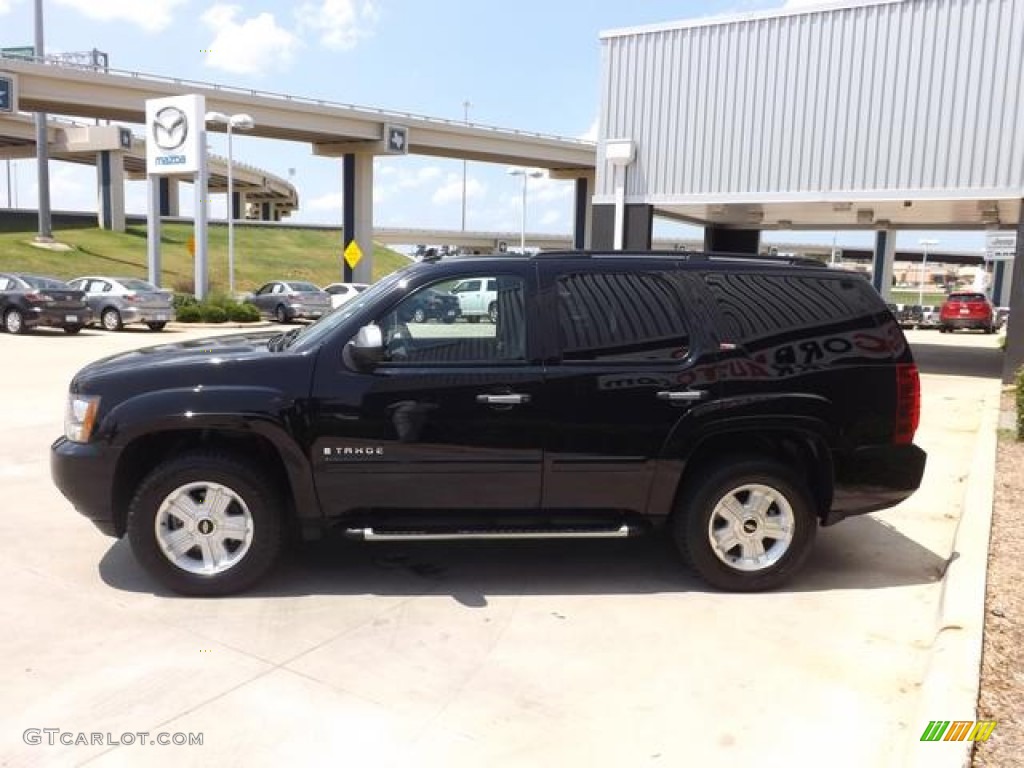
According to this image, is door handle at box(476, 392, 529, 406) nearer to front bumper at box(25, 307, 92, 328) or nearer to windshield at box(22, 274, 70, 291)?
front bumper at box(25, 307, 92, 328)

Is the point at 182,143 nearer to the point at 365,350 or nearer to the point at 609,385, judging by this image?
the point at 365,350

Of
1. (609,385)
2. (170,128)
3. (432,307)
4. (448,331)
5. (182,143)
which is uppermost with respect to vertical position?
(170,128)

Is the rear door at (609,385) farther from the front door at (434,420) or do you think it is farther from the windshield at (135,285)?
the windshield at (135,285)

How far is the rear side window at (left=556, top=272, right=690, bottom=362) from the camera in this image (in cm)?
482

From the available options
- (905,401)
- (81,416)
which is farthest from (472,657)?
(905,401)

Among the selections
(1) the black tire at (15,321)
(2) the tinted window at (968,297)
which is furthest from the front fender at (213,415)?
(2) the tinted window at (968,297)

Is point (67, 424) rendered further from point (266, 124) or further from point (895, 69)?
point (266, 124)

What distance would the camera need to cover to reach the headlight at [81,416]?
4.62 metres

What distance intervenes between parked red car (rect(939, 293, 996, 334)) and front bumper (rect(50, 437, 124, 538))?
35443 millimetres

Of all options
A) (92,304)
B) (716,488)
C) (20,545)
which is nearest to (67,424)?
(20,545)

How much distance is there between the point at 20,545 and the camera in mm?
5516

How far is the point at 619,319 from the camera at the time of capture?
4875mm

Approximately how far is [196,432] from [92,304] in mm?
21395

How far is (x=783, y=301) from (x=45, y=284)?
20510 mm
